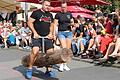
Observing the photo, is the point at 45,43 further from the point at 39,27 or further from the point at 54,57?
the point at 54,57

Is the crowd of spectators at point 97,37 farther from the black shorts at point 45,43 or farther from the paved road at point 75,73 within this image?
the black shorts at point 45,43

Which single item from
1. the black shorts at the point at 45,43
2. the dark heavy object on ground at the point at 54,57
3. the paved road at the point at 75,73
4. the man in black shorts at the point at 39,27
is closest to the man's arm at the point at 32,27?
the man in black shorts at the point at 39,27

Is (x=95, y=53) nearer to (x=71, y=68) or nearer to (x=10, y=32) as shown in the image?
(x=71, y=68)

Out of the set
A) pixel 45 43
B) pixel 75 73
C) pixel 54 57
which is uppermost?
pixel 45 43

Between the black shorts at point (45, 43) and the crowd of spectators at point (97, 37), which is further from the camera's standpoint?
the crowd of spectators at point (97, 37)

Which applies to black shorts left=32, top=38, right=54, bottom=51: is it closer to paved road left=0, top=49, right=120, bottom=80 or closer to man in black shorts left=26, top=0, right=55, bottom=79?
man in black shorts left=26, top=0, right=55, bottom=79

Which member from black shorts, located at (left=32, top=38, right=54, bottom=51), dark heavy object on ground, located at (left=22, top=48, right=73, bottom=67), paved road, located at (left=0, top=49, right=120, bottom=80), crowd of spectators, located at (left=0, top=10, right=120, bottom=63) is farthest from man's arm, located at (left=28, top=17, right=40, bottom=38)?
crowd of spectators, located at (left=0, top=10, right=120, bottom=63)

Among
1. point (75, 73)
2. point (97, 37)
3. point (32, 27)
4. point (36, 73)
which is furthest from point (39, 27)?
point (97, 37)

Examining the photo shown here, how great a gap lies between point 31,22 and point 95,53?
177 inches

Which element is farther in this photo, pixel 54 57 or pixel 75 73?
pixel 75 73

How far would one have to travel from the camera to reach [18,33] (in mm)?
21906

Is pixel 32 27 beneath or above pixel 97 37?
above

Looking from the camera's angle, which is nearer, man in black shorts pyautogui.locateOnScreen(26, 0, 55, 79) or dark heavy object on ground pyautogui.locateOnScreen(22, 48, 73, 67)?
dark heavy object on ground pyautogui.locateOnScreen(22, 48, 73, 67)

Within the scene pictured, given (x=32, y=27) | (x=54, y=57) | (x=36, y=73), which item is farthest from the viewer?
(x=36, y=73)
